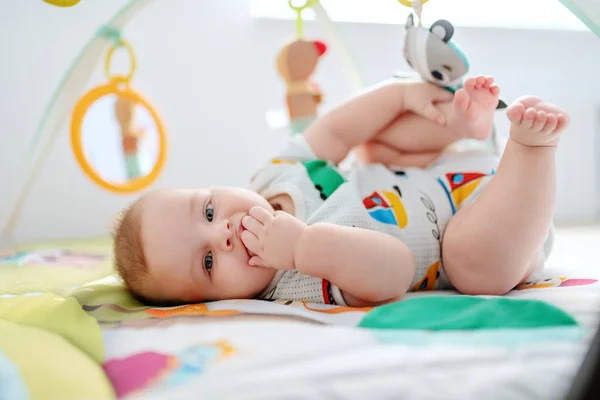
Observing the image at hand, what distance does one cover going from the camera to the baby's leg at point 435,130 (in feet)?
2.46

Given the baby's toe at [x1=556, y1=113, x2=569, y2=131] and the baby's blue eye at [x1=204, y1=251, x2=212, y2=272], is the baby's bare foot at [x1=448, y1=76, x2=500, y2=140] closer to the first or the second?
the baby's toe at [x1=556, y1=113, x2=569, y2=131]

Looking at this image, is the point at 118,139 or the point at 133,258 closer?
the point at 133,258

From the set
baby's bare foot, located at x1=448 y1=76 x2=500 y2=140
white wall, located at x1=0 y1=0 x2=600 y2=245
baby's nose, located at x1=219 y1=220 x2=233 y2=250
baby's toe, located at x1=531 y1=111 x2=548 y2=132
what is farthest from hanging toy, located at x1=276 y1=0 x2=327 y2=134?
baby's toe, located at x1=531 y1=111 x2=548 y2=132

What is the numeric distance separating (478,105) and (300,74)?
506 mm

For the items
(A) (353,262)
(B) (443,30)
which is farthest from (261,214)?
(B) (443,30)

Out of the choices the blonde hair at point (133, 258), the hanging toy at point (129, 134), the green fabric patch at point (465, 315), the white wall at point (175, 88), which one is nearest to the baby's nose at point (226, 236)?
the blonde hair at point (133, 258)

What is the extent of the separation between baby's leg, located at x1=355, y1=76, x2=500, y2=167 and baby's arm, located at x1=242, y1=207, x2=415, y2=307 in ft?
0.77

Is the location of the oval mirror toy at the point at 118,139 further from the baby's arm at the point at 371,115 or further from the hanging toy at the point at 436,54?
the hanging toy at the point at 436,54

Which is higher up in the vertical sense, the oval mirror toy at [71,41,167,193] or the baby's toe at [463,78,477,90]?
the baby's toe at [463,78,477,90]

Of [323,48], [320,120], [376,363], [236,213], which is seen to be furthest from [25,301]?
[323,48]

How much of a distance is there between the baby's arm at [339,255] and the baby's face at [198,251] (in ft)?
0.13

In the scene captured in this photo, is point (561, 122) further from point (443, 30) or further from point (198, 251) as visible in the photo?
point (198, 251)

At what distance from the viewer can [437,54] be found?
2.58 feet

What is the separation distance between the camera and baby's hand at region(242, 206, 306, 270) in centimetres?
65
